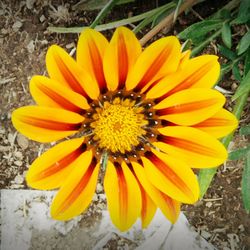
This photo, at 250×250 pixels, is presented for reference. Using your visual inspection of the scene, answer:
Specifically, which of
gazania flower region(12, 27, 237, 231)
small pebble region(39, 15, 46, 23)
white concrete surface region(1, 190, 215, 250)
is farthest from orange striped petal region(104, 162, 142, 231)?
small pebble region(39, 15, 46, 23)

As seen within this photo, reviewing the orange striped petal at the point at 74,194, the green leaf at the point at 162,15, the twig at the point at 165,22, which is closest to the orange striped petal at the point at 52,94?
the orange striped petal at the point at 74,194

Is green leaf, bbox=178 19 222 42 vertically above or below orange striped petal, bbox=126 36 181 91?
below

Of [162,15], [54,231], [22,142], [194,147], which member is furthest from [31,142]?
[194,147]

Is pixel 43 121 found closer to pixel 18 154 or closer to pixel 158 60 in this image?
pixel 158 60

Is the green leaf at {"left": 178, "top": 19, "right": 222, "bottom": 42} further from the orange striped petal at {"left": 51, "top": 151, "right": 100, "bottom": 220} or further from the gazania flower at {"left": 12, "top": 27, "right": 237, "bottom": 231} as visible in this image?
the orange striped petal at {"left": 51, "top": 151, "right": 100, "bottom": 220}

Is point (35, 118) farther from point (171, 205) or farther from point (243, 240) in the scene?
point (243, 240)

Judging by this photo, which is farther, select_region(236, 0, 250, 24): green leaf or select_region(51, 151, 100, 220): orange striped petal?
select_region(236, 0, 250, 24): green leaf

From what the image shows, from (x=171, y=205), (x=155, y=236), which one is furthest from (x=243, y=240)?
(x=171, y=205)
